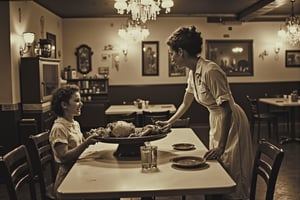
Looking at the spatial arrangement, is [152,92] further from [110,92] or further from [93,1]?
[93,1]

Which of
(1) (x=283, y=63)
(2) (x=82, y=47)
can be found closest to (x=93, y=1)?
(2) (x=82, y=47)

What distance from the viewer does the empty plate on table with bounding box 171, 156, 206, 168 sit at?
2.12 meters

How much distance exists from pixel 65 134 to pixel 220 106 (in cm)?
103

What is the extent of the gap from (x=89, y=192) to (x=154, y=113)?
397 centimetres

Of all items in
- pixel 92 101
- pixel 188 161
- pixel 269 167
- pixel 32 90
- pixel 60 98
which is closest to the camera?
pixel 269 167

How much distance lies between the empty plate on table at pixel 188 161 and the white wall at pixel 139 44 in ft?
24.3

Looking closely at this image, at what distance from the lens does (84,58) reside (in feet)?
31.8

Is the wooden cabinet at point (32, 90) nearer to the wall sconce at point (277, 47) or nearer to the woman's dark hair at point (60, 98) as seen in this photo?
the woman's dark hair at point (60, 98)

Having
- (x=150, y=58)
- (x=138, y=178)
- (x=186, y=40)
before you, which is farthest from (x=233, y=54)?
(x=138, y=178)

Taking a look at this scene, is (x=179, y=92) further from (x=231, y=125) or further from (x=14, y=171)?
(x=14, y=171)

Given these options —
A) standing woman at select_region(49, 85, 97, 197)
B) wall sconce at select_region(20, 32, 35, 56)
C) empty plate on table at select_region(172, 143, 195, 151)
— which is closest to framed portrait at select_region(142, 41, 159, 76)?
wall sconce at select_region(20, 32, 35, 56)

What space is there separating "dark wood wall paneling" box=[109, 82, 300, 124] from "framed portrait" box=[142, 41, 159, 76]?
370 millimetres

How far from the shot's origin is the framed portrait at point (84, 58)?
9672 mm

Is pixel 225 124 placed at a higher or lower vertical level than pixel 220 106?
lower
